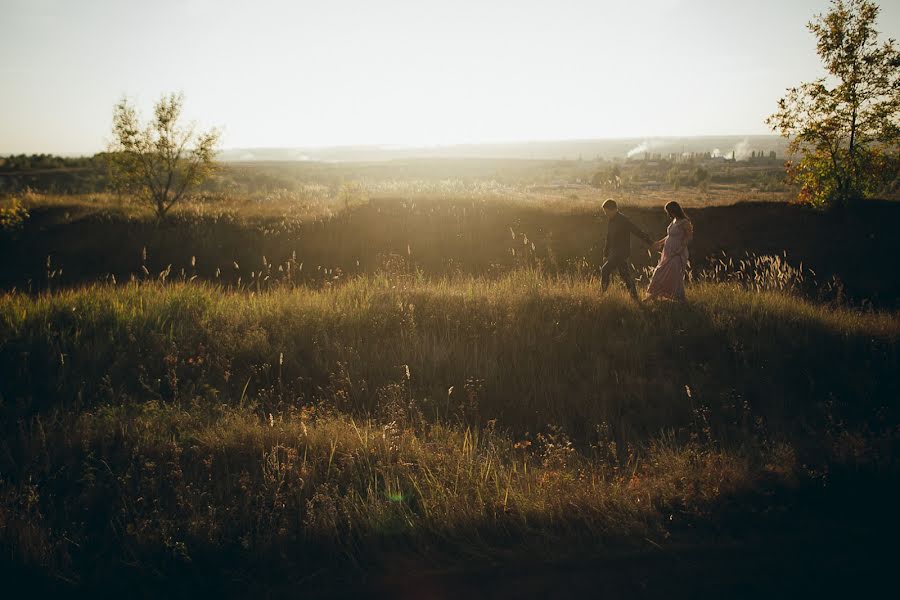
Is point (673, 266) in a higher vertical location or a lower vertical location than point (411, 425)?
higher

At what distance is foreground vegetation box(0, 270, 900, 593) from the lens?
3.27m

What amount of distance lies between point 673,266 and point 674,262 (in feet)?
0.24

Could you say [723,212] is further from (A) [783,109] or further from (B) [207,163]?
(B) [207,163]

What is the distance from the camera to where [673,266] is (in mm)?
8945

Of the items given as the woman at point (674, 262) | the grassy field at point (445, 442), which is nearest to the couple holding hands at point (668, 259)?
the woman at point (674, 262)

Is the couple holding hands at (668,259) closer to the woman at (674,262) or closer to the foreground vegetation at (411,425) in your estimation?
the woman at (674,262)

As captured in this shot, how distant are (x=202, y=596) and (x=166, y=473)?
1397 millimetres

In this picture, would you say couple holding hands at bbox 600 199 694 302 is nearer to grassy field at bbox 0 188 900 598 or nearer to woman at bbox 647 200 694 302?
woman at bbox 647 200 694 302

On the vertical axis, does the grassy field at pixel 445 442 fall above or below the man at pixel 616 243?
below

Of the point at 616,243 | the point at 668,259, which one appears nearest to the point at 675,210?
the point at 668,259

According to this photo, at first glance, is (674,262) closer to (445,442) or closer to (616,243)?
(616,243)

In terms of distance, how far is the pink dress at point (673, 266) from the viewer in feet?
29.3

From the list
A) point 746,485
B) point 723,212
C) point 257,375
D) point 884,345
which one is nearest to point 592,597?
point 746,485

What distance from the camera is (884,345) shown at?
22.1 feet
